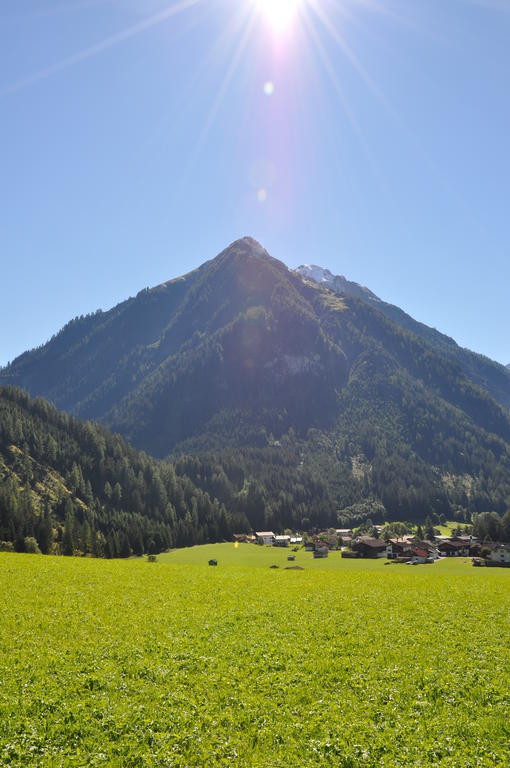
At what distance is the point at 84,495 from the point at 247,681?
443 feet

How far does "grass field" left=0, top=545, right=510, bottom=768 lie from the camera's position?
14.1 m

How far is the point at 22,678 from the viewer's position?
17594 mm

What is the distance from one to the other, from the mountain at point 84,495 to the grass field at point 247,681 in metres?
70.6

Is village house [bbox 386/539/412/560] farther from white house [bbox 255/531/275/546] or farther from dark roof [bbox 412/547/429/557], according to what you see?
white house [bbox 255/531/275/546]

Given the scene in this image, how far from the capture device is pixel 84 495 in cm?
14012

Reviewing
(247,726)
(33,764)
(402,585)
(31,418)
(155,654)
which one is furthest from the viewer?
(31,418)

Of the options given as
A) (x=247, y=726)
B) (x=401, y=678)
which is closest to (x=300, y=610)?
(x=401, y=678)

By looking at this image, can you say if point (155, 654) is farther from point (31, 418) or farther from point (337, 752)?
point (31, 418)

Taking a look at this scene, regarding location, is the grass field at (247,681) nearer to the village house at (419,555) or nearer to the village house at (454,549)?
the village house at (419,555)

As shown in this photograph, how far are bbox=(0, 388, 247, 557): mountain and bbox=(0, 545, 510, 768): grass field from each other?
70.6 meters

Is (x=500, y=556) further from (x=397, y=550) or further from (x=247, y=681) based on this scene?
(x=247, y=681)

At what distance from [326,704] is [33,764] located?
1038cm

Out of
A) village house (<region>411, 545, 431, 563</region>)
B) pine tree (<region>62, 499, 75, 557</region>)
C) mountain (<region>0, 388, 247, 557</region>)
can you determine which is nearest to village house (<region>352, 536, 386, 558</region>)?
village house (<region>411, 545, 431, 563</region>)

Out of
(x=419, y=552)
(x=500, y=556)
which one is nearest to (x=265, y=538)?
(x=419, y=552)
